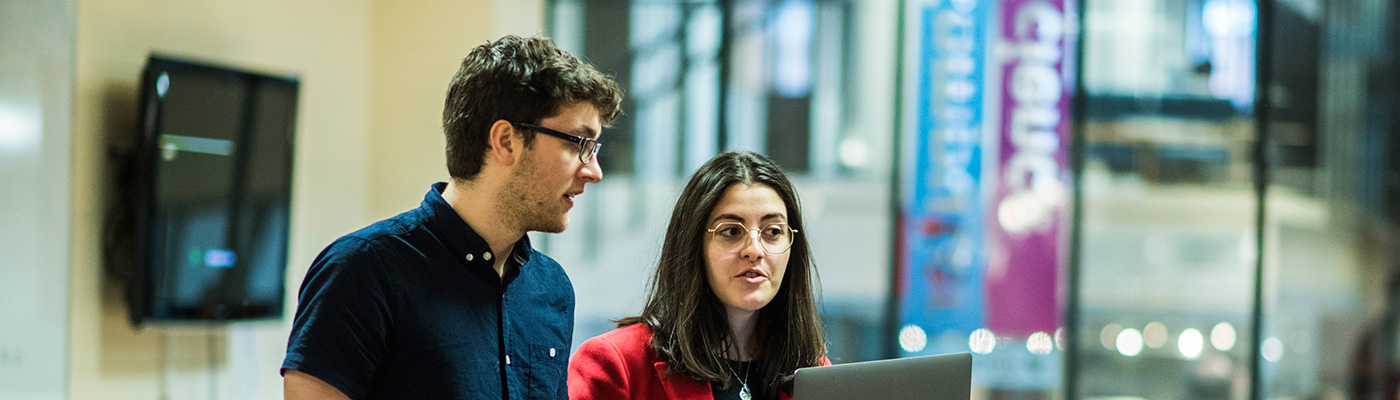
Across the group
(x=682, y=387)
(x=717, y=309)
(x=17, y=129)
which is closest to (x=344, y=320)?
(x=682, y=387)

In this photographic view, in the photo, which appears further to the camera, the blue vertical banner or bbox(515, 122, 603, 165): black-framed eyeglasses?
the blue vertical banner

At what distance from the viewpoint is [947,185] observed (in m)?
5.54

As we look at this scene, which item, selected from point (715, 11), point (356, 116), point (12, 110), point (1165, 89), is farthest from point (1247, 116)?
point (12, 110)

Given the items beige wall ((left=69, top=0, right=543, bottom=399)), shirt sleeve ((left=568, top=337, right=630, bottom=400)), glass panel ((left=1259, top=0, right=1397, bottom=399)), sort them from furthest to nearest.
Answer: glass panel ((left=1259, top=0, right=1397, bottom=399)) < beige wall ((left=69, top=0, right=543, bottom=399)) < shirt sleeve ((left=568, top=337, right=630, bottom=400))

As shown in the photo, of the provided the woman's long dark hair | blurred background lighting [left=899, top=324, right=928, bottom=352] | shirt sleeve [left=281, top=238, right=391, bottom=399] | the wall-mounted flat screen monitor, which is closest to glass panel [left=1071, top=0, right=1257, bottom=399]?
blurred background lighting [left=899, top=324, right=928, bottom=352]

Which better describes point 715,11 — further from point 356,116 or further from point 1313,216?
point 1313,216

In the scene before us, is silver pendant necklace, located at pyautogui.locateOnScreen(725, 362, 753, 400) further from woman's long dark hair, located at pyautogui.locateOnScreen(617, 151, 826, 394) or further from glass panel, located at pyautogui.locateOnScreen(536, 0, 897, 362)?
glass panel, located at pyautogui.locateOnScreen(536, 0, 897, 362)

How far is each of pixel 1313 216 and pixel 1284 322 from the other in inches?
22.4

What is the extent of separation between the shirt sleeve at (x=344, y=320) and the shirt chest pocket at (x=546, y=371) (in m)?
0.25

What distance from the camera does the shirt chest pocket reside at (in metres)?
1.54

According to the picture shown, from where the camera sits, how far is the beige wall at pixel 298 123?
379 cm

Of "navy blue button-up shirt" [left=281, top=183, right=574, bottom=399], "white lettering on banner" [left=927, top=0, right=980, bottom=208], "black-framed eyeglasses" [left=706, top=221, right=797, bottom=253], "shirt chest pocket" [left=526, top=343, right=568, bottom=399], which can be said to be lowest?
"shirt chest pocket" [left=526, top=343, right=568, bottom=399]

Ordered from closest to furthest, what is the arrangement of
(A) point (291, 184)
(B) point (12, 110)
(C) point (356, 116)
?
(B) point (12, 110)
(A) point (291, 184)
(C) point (356, 116)

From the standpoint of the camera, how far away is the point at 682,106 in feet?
18.8
